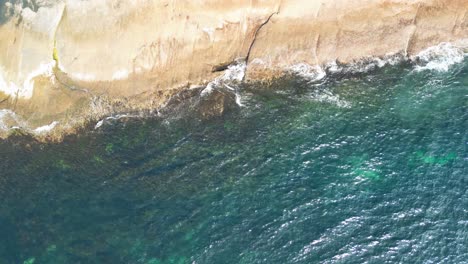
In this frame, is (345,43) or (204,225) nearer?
(204,225)

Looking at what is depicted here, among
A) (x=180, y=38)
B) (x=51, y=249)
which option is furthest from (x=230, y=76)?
(x=51, y=249)

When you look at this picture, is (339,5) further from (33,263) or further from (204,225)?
(33,263)

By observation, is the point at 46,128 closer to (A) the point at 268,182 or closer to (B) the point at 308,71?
(A) the point at 268,182

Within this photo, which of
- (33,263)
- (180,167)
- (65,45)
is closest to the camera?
(33,263)

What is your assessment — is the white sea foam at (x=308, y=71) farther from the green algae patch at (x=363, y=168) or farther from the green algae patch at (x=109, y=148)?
the green algae patch at (x=109, y=148)

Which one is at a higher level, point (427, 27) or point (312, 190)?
point (427, 27)

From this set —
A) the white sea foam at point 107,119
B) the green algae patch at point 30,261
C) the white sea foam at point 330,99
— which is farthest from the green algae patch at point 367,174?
the green algae patch at point 30,261

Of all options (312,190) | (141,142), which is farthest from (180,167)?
(312,190)
